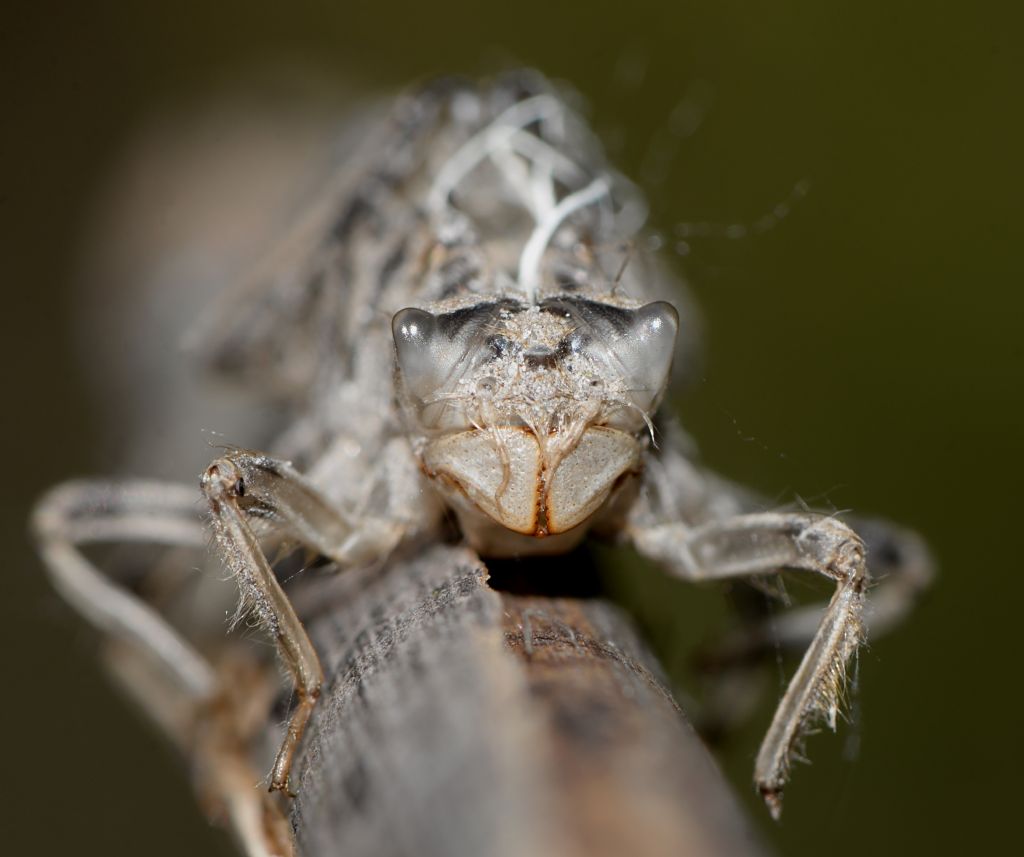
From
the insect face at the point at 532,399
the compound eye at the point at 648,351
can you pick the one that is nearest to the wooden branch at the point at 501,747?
the insect face at the point at 532,399

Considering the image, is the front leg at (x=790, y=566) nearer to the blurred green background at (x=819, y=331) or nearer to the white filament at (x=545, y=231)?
the white filament at (x=545, y=231)

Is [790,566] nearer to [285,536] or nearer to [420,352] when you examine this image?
[420,352]

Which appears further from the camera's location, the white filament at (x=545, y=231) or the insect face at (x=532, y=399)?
the white filament at (x=545, y=231)

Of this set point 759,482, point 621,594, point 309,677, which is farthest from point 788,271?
point 309,677

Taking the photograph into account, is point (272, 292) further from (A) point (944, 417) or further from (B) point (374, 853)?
(A) point (944, 417)

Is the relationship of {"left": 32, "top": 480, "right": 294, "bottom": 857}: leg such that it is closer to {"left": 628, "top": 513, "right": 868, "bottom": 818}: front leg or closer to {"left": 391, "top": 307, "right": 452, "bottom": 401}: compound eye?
{"left": 391, "top": 307, "right": 452, "bottom": 401}: compound eye

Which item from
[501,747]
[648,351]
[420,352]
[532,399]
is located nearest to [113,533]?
[420,352]

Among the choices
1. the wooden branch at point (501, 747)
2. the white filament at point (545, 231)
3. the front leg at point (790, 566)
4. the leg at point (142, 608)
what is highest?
the white filament at point (545, 231)

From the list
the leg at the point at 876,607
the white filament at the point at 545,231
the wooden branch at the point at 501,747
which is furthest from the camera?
the leg at the point at 876,607

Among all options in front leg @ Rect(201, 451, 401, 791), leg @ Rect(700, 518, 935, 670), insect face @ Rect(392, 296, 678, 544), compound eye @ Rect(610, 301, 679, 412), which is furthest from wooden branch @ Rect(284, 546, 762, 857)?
leg @ Rect(700, 518, 935, 670)
